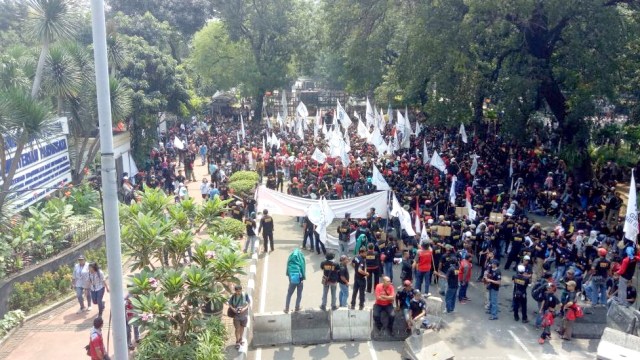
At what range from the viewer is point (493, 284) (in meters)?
12.5

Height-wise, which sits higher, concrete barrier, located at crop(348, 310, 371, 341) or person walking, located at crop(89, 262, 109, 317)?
person walking, located at crop(89, 262, 109, 317)

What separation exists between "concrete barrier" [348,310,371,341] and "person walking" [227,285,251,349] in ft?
7.02

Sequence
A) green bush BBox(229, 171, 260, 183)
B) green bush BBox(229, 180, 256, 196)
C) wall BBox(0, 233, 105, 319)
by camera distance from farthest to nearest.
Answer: green bush BBox(229, 171, 260, 183) < green bush BBox(229, 180, 256, 196) < wall BBox(0, 233, 105, 319)

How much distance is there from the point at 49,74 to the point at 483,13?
13.5 meters

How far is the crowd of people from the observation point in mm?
12375

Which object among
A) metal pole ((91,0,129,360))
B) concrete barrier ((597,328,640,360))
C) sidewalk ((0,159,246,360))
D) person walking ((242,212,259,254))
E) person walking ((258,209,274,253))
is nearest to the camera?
metal pole ((91,0,129,360))

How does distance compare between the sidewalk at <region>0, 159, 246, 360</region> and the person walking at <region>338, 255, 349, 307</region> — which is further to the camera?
the person walking at <region>338, 255, 349, 307</region>

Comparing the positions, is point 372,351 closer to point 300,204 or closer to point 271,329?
point 271,329

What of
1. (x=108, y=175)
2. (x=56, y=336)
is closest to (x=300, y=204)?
(x=56, y=336)

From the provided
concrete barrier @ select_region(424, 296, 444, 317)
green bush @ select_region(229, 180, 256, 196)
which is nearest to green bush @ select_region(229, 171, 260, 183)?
green bush @ select_region(229, 180, 256, 196)

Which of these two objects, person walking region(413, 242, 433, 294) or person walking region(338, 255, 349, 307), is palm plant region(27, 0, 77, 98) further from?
person walking region(413, 242, 433, 294)

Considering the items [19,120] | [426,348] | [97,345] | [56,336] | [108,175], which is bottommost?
[56,336]

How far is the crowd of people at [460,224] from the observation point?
487 inches

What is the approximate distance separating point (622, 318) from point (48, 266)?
1222 centimetres
